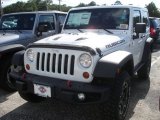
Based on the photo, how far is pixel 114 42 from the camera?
14.9 feet

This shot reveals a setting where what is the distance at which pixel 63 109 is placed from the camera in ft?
16.1

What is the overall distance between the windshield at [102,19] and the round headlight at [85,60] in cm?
161

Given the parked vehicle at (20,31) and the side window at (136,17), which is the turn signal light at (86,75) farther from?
the parked vehicle at (20,31)

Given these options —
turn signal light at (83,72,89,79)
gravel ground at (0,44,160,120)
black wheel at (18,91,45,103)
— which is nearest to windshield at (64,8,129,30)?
gravel ground at (0,44,160,120)

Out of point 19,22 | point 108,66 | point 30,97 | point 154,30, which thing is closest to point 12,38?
point 19,22

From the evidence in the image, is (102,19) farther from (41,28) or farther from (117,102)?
(117,102)

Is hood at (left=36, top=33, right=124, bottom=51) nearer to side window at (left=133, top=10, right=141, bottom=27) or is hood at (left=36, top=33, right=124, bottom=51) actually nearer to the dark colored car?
side window at (left=133, top=10, right=141, bottom=27)

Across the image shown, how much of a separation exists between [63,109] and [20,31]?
281 centimetres

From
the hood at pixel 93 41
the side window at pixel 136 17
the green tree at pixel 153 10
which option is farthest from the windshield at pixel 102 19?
the green tree at pixel 153 10

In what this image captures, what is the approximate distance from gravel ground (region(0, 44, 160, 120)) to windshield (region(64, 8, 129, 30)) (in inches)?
59.8

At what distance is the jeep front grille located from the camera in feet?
12.7

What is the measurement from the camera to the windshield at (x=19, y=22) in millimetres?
6969

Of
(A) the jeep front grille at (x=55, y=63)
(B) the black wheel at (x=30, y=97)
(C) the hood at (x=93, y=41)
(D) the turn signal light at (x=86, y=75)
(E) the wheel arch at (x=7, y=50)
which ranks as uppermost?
(C) the hood at (x=93, y=41)

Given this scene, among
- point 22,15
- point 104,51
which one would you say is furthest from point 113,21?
point 22,15
